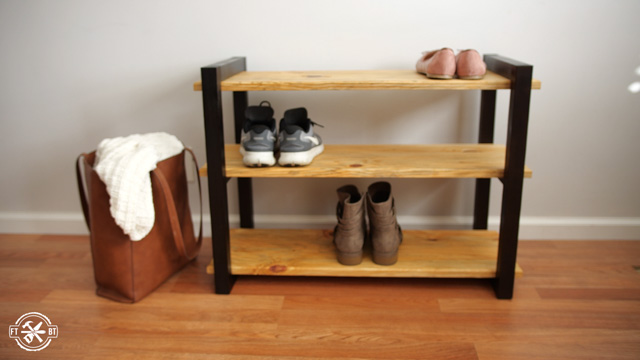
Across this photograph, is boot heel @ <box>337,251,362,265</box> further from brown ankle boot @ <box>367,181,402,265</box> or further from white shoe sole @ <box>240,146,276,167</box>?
white shoe sole @ <box>240,146,276,167</box>

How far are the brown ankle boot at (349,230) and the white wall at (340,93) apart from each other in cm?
39

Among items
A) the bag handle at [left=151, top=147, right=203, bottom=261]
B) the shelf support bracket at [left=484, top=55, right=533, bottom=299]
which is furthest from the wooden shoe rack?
the bag handle at [left=151, top=147, right=203, bottom=261]

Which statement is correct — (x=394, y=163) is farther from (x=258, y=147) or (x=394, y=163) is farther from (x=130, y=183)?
(x=130, y=183)

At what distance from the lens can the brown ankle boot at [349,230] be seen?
5.27 ft

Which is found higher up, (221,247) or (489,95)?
(489,95)

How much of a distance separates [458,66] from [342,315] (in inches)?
30.7

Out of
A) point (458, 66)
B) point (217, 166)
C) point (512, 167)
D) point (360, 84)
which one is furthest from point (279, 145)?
point (512, 167)

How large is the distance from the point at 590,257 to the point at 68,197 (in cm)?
198

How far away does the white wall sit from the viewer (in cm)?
185

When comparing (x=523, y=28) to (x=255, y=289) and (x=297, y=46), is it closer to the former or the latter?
(x=297, y=46)

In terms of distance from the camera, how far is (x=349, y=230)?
1.63 metres

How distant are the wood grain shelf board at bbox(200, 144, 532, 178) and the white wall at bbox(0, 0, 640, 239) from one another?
20 centimetres

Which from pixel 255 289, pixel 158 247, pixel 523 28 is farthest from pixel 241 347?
pixel 523 28

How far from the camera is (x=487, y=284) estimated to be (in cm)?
171
